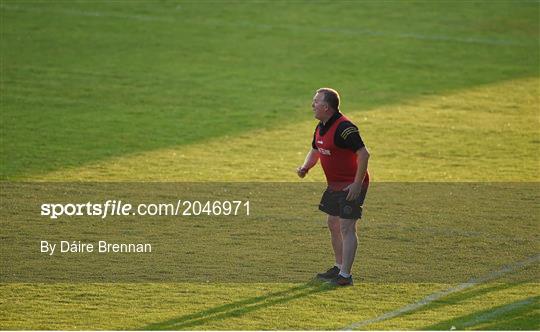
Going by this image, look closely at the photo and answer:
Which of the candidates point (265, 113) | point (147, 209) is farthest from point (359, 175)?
point (265, 113)

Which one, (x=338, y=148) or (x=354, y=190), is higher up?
(x=338, y=148)

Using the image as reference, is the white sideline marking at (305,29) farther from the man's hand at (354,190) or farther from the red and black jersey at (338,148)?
the man's hand at (354,190)

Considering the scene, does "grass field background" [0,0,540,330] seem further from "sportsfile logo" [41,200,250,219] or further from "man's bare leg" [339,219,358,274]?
"sportsfile logo" [41,200,250,219]

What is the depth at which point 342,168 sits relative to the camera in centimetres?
1152

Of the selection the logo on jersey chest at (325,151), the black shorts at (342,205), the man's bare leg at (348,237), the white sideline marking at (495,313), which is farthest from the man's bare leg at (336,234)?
the white sideline marking at (495,313)

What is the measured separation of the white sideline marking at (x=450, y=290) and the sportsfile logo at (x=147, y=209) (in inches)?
169

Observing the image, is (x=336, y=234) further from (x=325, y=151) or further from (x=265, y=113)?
(x=265, y=113)

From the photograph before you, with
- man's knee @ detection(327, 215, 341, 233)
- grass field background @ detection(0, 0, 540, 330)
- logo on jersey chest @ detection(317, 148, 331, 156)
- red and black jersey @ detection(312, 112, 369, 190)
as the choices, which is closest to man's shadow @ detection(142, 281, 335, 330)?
grass field background @ detection(0, 0, 540, 330)

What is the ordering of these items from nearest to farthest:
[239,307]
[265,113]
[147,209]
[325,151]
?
[239,307] < [325,151] < [147,209] < [265,113]

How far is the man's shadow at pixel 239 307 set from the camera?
10.4 metres

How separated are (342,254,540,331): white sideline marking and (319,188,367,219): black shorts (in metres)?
1.12

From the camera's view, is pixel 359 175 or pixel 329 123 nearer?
pixel 359 175

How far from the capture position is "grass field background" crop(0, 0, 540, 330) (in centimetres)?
1109

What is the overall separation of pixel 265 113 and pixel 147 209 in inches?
294
